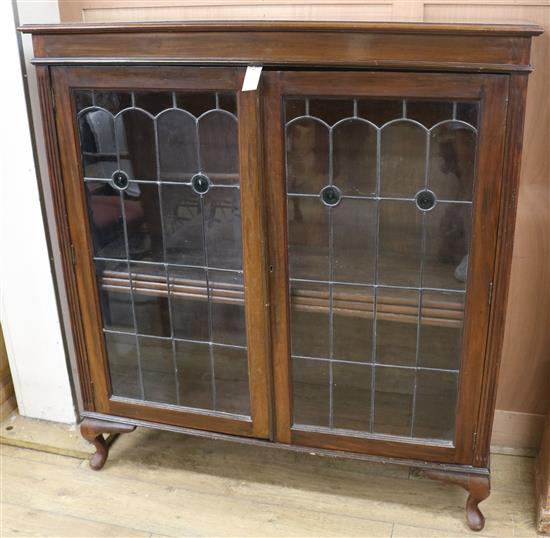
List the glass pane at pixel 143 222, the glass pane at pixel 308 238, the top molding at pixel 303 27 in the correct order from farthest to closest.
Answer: the glass pane at pixel 143 222
the glass pane at pixel 308 238
the top molding at pixel 303 27

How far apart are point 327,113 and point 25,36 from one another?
895 mm

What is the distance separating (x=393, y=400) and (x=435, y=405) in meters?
0.10

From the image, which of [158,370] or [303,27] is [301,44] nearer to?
[303,27]

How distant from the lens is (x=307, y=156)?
1419 mm

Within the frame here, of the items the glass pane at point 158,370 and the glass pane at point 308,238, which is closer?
the glass pane at point 308,238

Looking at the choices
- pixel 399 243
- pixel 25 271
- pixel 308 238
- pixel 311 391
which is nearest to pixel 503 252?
pixel 399 243

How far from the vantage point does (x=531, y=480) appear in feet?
5.92

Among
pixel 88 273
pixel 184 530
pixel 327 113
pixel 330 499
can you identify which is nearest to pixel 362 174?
pixel 327 113

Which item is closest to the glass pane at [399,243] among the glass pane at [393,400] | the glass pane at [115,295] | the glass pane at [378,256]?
the glass pane at [378,256]

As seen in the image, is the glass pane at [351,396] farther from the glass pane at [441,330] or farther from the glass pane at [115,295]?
the glass pane at [115,295]

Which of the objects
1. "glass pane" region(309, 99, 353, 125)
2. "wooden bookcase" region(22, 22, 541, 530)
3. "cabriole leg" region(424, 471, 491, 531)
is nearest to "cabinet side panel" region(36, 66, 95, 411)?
"wooden bookcase" region(22, 22, 541, 530)

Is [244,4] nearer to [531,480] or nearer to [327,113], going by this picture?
[327,113]

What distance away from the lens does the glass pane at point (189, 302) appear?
161cm

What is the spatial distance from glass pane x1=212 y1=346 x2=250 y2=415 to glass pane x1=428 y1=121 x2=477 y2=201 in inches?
24.7
